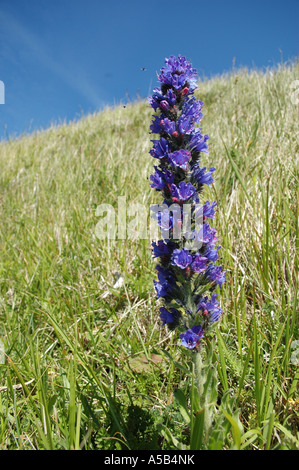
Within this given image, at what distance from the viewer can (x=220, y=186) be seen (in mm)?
3795

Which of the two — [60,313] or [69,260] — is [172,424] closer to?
[60,313]

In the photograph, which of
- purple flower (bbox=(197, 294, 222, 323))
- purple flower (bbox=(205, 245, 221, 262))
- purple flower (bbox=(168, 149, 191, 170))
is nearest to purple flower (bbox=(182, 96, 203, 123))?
purple flower (bbox=(168, 149, 191, 170))

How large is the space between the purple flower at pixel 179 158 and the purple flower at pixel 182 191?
0.09 metres

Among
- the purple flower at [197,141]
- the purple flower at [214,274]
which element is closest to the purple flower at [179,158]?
the purple flower at [197,141]

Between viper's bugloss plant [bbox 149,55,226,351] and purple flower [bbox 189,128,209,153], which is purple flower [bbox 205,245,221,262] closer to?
viper's bugloss plant [bbox 149,55,226,351]

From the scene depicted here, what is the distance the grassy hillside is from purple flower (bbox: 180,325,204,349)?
26 cm

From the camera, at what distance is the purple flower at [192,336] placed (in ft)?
5.05

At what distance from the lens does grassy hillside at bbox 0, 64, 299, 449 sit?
1.79 m

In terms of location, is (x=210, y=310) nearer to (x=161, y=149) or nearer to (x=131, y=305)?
(x=161, y=149)

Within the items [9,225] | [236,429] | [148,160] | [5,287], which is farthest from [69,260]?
[236,429]

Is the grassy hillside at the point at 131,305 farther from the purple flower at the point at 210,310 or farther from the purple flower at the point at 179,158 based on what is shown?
the purple flower at the point at 179,158

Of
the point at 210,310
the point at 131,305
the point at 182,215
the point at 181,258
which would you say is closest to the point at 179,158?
the point at 182,215

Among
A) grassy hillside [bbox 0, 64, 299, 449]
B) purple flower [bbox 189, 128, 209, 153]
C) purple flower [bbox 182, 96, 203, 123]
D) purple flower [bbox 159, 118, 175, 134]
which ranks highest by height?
purple flower [bbox 182, 96, 203, 123]
